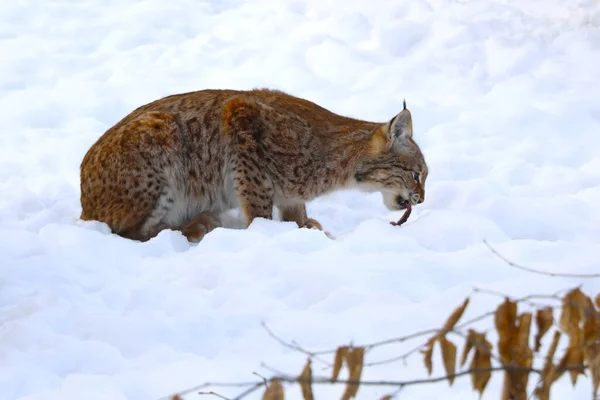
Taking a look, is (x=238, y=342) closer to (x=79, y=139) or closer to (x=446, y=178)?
(x=446, y=178)

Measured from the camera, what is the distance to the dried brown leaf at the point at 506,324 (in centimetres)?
225

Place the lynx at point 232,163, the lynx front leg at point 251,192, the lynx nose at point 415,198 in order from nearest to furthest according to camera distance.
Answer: the lynx at point 232,163 → the lynx front leg at point 251,192 → the lynx nose at point 415,198

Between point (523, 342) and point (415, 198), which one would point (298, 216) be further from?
point (523, 342)

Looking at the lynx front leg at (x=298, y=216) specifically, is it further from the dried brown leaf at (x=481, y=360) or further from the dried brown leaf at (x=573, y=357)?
the dried brown leaf at (x=573, y=357)

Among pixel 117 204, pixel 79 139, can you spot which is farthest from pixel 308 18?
pixel 117 204

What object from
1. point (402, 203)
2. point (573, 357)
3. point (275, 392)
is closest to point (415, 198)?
point (402, 203)

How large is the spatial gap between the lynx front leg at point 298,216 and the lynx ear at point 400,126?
0.82 meters

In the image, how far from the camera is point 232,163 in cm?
628

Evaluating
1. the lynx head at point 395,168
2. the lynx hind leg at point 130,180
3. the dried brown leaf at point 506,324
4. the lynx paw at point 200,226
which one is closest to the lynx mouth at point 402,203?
the lynx head at point 395,168

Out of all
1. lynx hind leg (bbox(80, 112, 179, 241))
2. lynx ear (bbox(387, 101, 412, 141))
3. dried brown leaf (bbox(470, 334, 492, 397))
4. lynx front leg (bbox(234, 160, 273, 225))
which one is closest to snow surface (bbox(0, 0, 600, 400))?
lynx hind leg (bbox(80, 112, 179, 241))

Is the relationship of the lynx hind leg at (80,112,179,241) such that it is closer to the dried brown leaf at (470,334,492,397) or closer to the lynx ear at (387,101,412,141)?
the lynx ear at (387,101,412,141)

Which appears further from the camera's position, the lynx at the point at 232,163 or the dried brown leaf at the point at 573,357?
the lynx at the point at 232,163

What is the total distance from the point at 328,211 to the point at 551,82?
2930mm

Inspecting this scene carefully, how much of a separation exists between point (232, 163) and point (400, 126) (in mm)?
1223
